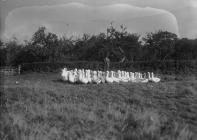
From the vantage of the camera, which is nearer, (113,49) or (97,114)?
(97,114)

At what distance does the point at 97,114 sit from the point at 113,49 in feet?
140

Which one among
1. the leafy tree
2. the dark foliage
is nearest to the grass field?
the dark foliage

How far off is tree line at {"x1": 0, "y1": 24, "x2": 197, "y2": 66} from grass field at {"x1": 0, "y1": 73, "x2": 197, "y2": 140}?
35506mm

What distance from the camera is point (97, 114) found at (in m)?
9.91

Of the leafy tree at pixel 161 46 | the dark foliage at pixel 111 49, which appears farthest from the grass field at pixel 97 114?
the leafy tree at pixel 161 46

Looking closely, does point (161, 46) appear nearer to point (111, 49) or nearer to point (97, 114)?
point (111, 49)

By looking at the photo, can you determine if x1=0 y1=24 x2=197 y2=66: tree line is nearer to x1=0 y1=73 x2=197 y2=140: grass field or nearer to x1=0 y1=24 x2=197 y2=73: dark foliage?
x1=0 y1=24 x2=197 y2=73: dark foliage

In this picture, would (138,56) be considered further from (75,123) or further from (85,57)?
(75,123)

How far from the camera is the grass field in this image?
26.0 ft

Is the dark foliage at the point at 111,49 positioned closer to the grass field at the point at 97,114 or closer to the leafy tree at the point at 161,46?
the leafy tree at the point at 161,46

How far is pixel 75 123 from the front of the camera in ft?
29.1

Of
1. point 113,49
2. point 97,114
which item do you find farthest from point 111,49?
point 97,114

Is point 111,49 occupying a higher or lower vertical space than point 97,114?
higher

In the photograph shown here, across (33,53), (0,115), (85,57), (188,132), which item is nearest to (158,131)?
(188,132)
